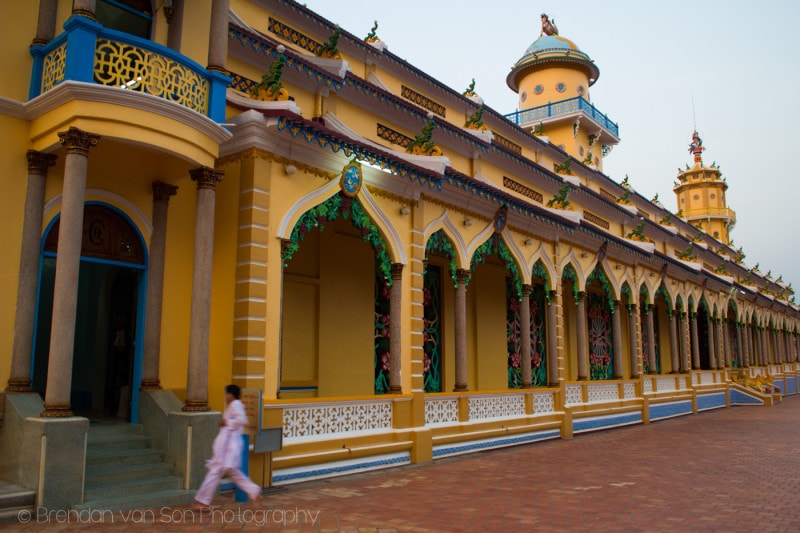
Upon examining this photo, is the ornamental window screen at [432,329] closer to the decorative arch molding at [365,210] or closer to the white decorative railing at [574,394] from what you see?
the white decorative railing at [574,394]

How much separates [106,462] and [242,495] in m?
1.57

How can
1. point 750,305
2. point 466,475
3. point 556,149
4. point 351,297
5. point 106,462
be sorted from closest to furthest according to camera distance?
point 106,462 < point 466,475 < point 351,297 < point 556,149 < point 750,305

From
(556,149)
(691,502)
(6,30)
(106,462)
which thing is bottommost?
(691,502)

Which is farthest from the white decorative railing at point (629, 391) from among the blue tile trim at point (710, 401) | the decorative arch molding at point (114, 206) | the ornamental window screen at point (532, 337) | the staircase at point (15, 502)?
the staircase at point (15, 502)

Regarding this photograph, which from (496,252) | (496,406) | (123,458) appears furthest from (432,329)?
(123,458)

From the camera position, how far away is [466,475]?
9.67 m

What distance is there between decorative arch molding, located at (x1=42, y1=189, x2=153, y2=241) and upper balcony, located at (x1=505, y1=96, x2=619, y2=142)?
18468 millimetres

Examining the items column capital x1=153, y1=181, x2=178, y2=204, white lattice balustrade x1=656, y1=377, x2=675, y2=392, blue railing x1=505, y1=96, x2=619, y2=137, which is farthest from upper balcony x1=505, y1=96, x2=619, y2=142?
column capital x1=153, y1=181, x2=178, y2=204

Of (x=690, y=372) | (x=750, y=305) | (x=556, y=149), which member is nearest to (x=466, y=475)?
(x=556, y=149)

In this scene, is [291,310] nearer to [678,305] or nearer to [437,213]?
[437,213]

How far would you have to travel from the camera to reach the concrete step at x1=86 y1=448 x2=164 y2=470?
23.3ft

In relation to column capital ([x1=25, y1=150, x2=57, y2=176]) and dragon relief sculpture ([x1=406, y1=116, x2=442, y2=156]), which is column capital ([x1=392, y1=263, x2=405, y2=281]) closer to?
dragon relief sculpture ([x1=406, y1=116, x2=442, y2=156])

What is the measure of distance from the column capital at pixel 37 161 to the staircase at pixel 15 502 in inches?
138

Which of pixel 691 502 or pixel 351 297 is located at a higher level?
pixel 351 297
